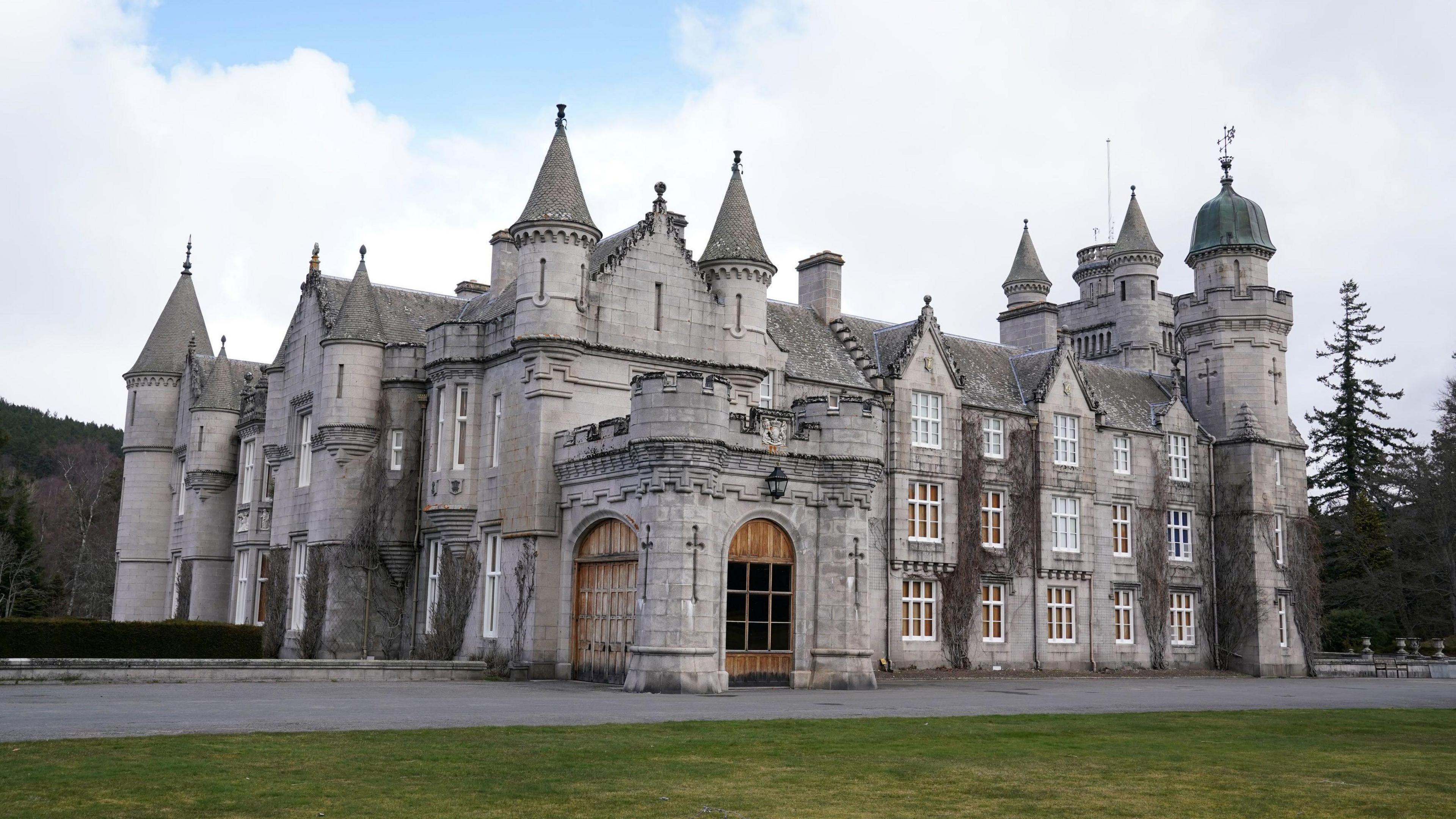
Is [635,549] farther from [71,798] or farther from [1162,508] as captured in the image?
[1162,508]

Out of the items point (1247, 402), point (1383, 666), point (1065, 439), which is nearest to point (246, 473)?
point (1065, 439)

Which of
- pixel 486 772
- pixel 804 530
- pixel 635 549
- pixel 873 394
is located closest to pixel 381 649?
pixel 635 549

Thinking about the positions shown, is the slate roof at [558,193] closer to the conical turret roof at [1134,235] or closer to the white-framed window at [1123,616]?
the white-framed window at [1123,616]

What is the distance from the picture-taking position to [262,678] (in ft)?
79.3

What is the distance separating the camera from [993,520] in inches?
1550

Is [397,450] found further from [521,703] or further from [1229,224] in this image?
[1229,224]

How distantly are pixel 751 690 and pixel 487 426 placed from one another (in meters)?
9.67

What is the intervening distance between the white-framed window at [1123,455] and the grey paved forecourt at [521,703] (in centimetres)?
1353

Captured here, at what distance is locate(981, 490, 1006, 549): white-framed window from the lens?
39125 millimetres

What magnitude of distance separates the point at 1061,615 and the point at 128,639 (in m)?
26.3

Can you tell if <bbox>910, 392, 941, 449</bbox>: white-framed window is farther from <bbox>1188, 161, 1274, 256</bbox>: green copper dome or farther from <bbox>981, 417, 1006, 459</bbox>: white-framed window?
<bbox>1188, 161, 1274, 256</bbox>: green copper dome

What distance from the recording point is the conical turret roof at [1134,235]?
60.7 m

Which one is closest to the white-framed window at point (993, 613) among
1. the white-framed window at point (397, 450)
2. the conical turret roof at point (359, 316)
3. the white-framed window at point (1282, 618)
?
the white-framed window at point (1282, 618)

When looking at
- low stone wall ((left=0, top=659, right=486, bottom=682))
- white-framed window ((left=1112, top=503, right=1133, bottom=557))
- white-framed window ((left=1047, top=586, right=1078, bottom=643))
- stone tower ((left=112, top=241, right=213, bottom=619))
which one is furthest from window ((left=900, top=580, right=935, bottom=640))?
stone tower ((left=112, top=241, right=213, bottom=619))
